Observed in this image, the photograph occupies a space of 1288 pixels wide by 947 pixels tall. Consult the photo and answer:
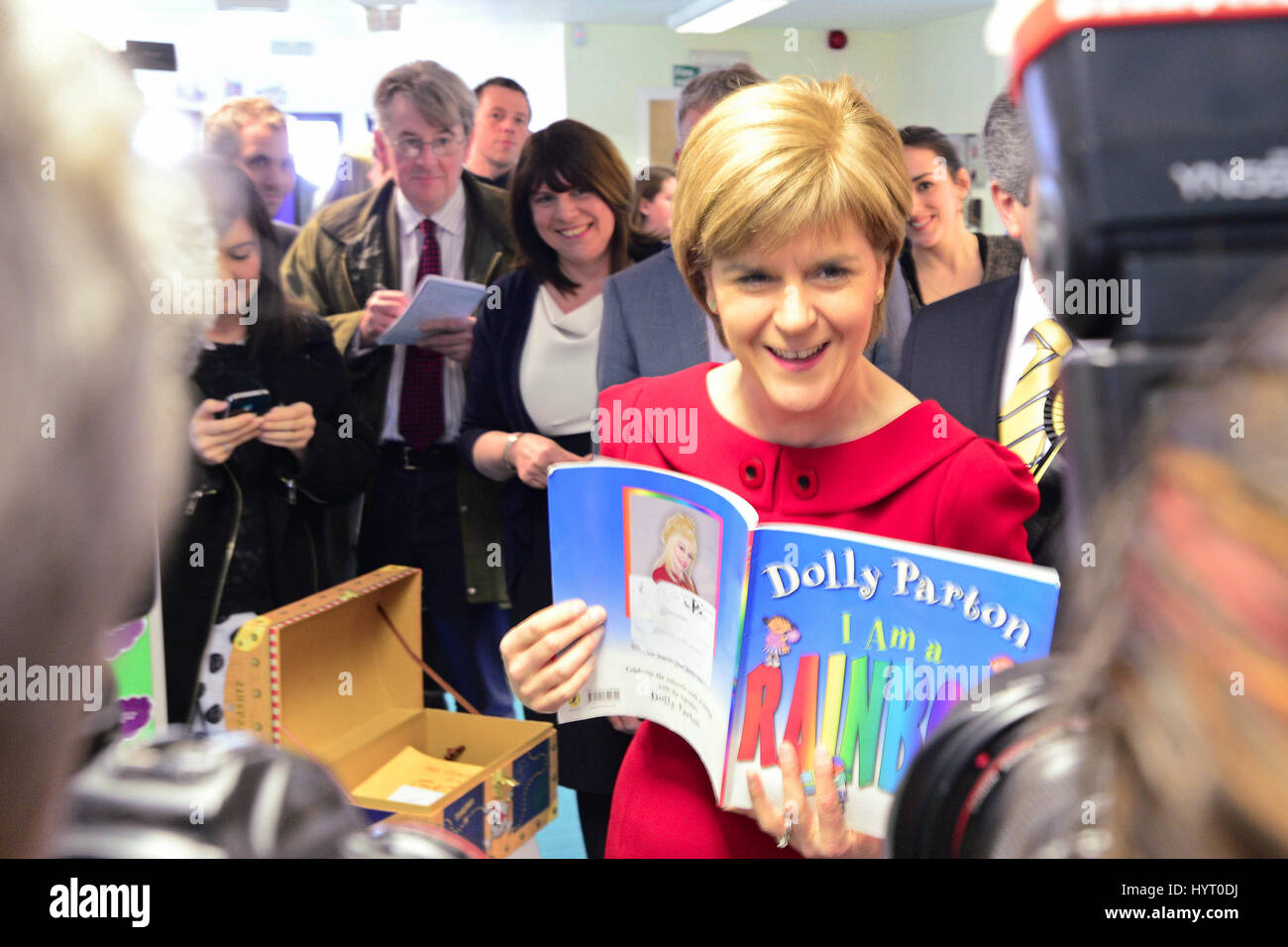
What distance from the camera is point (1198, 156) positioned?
0.42 m

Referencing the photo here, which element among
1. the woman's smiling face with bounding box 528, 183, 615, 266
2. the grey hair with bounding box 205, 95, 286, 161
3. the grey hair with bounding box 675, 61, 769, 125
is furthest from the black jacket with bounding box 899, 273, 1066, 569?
the grey hair with bounding box 205, 95, 286, 161

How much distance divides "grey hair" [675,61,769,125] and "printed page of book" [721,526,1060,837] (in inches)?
59.1

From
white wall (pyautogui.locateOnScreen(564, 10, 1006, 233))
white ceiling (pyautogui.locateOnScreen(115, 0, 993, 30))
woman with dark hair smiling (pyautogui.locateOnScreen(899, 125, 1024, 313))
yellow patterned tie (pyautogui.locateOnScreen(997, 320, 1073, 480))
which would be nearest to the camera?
yellow patterned tie (pyautogui.locateOnScreen(997, 320, 1073, 480))

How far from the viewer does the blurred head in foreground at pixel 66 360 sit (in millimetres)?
373

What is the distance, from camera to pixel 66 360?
1.27ft

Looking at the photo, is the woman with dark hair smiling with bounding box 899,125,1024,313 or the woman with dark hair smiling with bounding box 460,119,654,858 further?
the woman with dark hair smiling with bounding box 460,119,654,858

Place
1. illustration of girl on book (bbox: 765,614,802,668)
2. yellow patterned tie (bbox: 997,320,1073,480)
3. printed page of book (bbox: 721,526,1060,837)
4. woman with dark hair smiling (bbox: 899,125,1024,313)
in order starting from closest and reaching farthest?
printed page of book (bbox: 721,526,1060,837) < illustration of girl on book (bbox: 765,614,802,668) < yellow patterned tie (bbox: 997,320,1073,480) < woman with dark hair smiling (bbox: 899,125,1024,313)

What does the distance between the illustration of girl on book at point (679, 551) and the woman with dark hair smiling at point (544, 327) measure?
1196 mm

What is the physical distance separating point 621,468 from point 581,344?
1282mm

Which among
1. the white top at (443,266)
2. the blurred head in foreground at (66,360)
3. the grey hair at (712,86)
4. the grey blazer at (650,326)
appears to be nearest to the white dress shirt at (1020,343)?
the grey blazer at (650,326)

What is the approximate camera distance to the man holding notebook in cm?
261

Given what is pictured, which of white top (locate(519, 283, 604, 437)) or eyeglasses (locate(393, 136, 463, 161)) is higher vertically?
eyeglasses (locate(393, 136, 463, 161))

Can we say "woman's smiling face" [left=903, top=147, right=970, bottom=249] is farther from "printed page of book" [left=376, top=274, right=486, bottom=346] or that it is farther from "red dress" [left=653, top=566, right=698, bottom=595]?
"red dress" [left=653, top=566, right=698, bottom=595]
